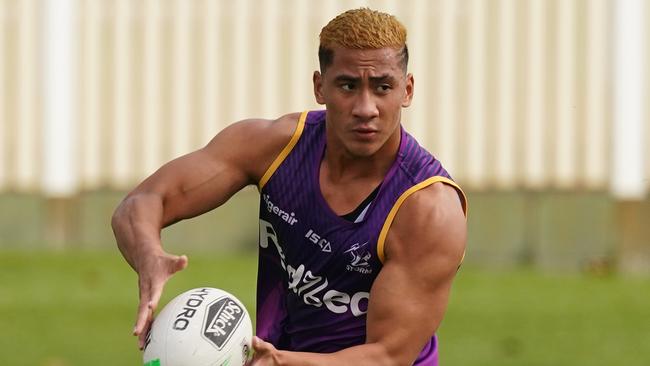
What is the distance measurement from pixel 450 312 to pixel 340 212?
23.7ft

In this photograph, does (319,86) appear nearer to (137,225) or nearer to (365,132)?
(365,132)

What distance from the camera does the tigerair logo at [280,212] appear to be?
7.37m

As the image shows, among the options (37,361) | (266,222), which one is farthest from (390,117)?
(37,361)

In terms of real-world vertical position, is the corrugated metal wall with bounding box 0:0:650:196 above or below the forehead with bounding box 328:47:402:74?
below

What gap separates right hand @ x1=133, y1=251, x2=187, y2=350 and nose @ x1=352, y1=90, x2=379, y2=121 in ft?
3.03

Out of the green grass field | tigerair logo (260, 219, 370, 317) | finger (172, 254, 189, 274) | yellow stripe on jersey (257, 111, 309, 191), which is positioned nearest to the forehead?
yellow stripe on jersey (257, 111, 309, 191)

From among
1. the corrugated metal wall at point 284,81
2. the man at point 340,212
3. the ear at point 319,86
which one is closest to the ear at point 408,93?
the man at point 340,212

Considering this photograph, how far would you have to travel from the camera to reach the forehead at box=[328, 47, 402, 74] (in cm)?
686

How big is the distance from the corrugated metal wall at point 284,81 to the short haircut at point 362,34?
993cm

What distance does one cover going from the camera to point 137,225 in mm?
7109

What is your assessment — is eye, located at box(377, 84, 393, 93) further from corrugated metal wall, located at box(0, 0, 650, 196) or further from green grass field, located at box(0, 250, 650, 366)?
corrugated metal wall, located at box(0, 0, 650, 196)

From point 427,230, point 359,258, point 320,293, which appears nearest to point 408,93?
point 427,230

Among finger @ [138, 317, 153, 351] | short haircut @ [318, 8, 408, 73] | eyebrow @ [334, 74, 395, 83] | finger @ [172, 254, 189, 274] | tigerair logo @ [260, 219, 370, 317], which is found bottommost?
tigerair logo @ [260, 219, 370, 317]

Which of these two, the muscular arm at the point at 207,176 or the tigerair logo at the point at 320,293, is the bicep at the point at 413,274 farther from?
the muscular arm at the point at 207,176
